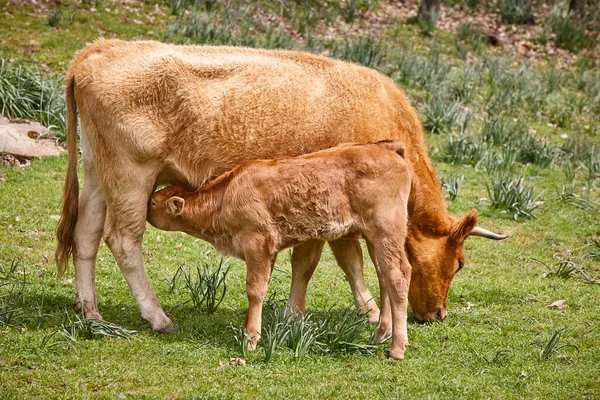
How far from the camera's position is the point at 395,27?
63.8 feet

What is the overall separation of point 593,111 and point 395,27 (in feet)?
17.6

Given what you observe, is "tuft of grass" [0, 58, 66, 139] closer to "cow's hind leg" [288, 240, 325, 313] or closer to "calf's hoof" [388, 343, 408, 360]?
"cow's hind leg" [288, 240, 325, 313]

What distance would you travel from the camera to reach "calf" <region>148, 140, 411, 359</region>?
6527 mm

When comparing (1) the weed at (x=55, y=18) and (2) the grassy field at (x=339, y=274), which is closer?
(2) the grassy field at (x=339, y=274)

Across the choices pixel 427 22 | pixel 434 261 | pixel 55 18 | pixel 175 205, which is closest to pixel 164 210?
pixel 175 205

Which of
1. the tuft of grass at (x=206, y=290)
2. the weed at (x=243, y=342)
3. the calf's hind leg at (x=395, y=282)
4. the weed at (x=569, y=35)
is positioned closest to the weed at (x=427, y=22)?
the weed at (x=569, y=35)

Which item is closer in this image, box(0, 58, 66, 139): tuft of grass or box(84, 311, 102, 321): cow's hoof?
box(84, 311, 102, 321): cow's hoof

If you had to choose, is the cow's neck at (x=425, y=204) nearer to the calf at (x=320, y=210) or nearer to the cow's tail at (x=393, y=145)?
the cow's tail at (x=393, y=145)

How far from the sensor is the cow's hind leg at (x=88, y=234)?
722 cm

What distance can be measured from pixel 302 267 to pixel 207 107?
1.63 metres

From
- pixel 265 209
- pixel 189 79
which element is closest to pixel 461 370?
pixel 265 209

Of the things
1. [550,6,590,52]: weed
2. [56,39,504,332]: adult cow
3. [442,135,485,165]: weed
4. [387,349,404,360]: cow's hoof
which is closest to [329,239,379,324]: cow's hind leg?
[56,39,504,332]: adult cow

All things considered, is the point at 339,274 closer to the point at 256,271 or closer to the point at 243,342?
the point at 256,271

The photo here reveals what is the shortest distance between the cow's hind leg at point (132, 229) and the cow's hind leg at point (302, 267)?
1.10 metres
